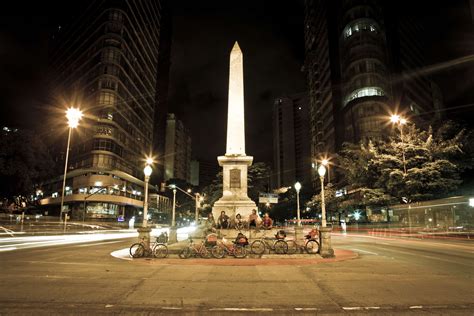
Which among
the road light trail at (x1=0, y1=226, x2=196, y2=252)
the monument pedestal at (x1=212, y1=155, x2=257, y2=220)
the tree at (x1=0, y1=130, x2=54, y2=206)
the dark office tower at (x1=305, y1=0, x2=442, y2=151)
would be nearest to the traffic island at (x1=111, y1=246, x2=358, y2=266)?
the monument pedestal at (x1=212, y1=155, x2=257, y2=220)

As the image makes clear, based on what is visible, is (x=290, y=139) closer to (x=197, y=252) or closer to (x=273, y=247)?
(x=273, y=247)

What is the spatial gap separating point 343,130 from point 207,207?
140 ft

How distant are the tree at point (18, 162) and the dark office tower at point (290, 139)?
13037 cm

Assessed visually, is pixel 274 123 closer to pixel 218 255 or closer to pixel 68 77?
pixel 68 77

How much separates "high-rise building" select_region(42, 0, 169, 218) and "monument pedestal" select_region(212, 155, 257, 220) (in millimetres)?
43429


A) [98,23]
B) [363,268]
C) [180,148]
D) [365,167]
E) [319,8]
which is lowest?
[363,268]

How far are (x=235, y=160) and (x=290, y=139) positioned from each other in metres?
151

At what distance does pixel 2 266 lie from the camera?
1132 centimetres

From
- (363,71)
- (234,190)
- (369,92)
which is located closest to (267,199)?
(234,190)

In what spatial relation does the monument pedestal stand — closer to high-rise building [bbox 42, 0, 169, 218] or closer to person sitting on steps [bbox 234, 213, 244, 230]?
person sitting on steps [bbox 234, 213, 244, 230]

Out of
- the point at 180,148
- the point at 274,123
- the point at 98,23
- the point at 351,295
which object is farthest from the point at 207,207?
the point at 274,123

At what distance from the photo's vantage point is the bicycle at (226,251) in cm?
1362

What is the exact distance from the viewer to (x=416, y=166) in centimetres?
3159

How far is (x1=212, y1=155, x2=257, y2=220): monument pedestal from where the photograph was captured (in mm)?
19984
